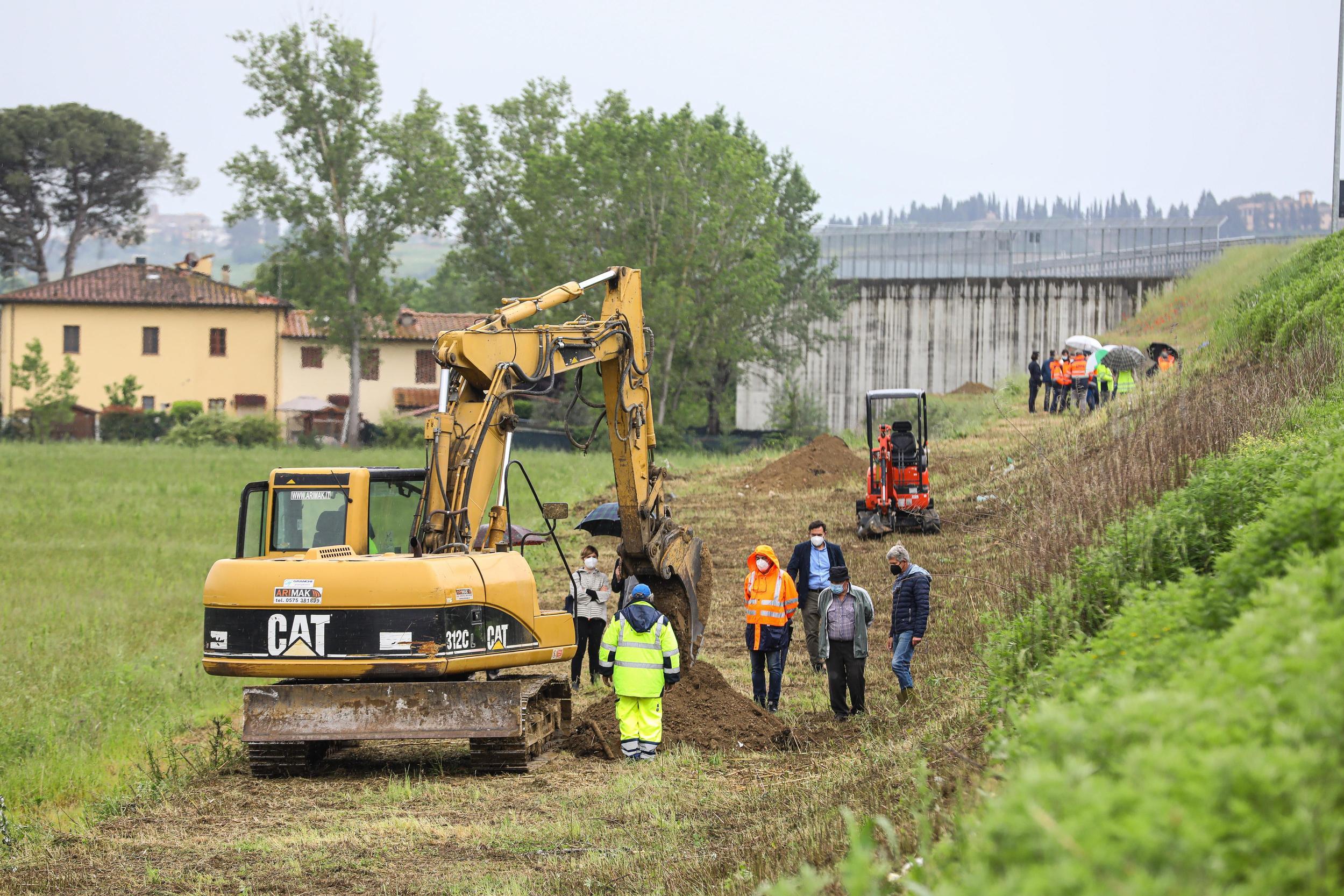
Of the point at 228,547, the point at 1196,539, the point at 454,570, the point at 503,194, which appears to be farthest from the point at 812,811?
the point at 503,194

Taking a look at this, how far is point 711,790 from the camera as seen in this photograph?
1048 centimetres

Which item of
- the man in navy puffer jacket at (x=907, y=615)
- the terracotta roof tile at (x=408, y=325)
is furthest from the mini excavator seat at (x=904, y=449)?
the terracotta roof tile at (x=408, y=325)

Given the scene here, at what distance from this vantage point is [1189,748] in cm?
373

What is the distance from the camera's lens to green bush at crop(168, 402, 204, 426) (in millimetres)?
59469

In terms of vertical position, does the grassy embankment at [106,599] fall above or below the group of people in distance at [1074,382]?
below

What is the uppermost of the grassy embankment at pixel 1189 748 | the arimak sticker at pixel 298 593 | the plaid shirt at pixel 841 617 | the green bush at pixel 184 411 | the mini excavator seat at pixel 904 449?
the green bush at pixel 184 411

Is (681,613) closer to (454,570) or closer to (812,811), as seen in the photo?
(454,570)

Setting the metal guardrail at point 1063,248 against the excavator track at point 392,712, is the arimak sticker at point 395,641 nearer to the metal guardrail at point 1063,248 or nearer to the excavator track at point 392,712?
the excavator track at point 392,712

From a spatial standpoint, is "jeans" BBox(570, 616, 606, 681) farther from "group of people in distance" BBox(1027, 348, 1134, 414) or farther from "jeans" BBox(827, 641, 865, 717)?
"group of people in distance" BBox(1027, 348, 1134, 414)

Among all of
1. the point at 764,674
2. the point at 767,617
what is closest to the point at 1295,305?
the point at 767,617

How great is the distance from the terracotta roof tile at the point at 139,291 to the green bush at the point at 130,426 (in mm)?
7190

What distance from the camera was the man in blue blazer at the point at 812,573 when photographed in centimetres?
1526

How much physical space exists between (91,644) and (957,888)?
17.6m

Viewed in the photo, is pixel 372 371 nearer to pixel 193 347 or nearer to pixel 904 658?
pixel 193 347
